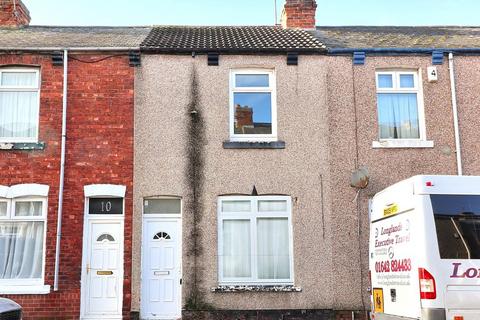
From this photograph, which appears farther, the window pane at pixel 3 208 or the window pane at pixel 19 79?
the window pane at pixel 19 79

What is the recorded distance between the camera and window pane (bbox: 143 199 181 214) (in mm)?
11781

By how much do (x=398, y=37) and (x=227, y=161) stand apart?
5520 millimetres

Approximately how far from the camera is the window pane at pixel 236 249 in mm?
11516

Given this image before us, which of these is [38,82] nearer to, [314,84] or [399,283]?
[314,84]

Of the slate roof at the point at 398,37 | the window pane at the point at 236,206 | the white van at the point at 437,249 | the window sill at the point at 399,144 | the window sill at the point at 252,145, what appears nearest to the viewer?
the white van at the point at 437,249

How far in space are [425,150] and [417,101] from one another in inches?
48.0

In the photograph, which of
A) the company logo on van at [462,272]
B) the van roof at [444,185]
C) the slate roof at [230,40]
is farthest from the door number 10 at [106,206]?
the company logo on van at [462,272]

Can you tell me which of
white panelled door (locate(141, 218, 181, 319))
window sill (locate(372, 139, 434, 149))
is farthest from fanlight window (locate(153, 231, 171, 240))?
window sill (locate(372, 139, 434, 149))

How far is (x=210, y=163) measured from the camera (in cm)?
1179

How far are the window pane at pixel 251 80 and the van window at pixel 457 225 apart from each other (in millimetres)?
5970

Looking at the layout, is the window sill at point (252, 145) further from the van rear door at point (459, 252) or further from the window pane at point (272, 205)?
the van rear door at point (459, 252)

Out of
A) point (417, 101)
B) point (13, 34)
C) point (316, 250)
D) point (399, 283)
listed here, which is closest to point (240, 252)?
point (316, 250)

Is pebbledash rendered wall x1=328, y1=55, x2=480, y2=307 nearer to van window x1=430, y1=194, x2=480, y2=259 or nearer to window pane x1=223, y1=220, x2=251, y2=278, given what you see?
window pane x1=223, y1=220, x2=251, y2=278

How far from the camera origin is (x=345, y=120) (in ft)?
39.8
